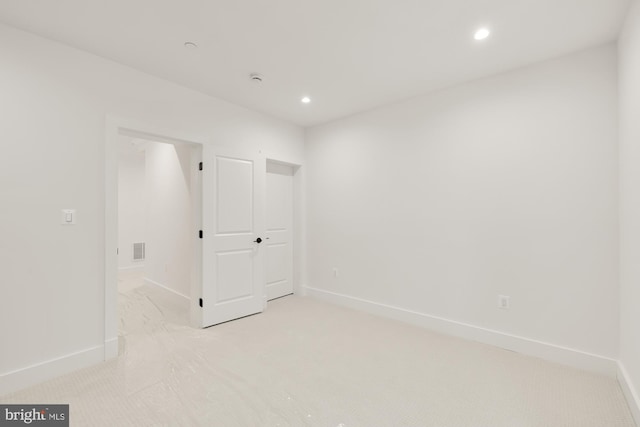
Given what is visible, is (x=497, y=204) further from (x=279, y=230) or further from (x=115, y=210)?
(x=115, y=210)

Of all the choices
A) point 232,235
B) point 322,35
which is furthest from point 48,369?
point 322,35

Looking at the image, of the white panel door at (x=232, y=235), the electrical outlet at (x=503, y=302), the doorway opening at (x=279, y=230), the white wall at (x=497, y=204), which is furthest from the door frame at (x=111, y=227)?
the electrical outlet at (x=503, y=302)

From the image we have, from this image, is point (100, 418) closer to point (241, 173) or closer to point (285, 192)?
point (241, 173)

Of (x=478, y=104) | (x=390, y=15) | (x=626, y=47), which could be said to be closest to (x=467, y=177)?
(x=478, y=104)

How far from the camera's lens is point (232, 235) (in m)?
3.48

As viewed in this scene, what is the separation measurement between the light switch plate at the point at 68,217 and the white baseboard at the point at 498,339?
3.10 metres

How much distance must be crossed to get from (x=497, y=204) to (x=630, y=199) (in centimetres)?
94

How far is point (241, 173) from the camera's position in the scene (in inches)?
142

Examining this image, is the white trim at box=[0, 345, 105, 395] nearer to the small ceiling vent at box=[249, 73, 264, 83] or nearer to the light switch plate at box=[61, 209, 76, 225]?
the light switch plate at box=[61, 209, 76, 225]

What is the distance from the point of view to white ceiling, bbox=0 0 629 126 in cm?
193

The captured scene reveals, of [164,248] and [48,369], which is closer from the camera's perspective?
[48,369]

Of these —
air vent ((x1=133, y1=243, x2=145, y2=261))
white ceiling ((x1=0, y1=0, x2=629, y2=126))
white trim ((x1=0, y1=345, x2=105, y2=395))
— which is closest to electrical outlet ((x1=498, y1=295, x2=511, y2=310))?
white ceiling ((x1=0, y1=0, x2=629, y2=126))

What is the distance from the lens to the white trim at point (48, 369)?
6.79 feet

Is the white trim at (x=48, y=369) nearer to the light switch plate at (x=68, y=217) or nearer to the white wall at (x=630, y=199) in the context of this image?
the light switch plate at (x=68, y=217)
